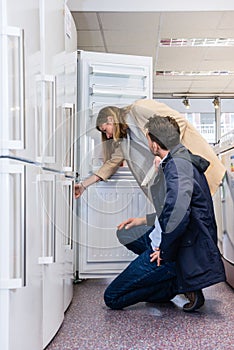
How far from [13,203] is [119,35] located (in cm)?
431

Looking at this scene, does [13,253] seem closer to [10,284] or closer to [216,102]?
[10,284]

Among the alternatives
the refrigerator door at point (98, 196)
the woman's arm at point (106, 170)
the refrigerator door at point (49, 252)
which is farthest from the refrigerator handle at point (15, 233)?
the refrigerator door at point (98, 196)

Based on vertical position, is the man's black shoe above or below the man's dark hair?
below

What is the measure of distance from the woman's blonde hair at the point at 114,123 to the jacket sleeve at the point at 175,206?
754 millimetres

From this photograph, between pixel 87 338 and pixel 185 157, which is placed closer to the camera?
A: pixel 87 338

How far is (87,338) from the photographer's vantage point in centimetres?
215

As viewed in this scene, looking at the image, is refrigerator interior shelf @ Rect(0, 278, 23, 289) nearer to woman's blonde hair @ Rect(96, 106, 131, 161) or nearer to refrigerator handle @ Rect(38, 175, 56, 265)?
refrigerator handle @ Rect(38, 175, 56, 265)

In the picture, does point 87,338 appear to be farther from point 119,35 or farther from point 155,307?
point 119,35

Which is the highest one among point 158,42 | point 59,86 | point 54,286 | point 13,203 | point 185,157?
point 158,42

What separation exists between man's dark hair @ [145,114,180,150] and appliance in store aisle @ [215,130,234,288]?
0.56 m

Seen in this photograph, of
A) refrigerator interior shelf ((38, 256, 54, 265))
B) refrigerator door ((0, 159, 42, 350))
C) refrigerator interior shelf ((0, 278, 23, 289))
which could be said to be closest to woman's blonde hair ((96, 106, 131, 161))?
refrigerator interior shelf ((38, 256, 54, 265))

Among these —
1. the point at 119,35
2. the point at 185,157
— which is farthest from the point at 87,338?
the point at 119,35

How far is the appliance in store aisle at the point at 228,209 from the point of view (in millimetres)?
3012

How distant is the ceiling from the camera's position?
478 cm
